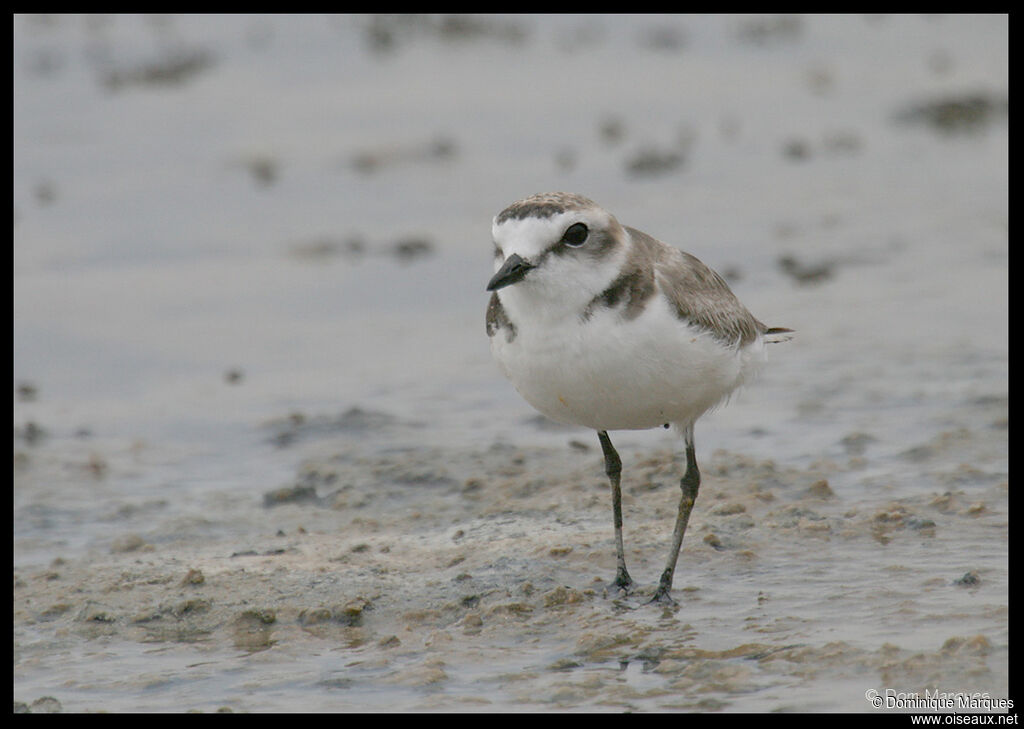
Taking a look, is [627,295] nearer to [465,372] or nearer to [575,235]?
[575,235]

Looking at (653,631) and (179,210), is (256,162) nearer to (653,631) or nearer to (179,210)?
(179,210)

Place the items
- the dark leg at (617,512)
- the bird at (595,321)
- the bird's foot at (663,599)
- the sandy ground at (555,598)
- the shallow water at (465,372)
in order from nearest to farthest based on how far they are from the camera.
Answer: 1. the sandy ground at (555,598)
2. the bird at (595,321)
3. the shallow water at (465,372)
4. the bird's foot at (663,599)
5. the dark leg at (617,512)

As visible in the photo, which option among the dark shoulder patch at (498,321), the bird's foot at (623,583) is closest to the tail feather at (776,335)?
the bird's foot at (623,583)

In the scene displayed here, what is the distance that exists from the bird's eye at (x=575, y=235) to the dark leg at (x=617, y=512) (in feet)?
3.85

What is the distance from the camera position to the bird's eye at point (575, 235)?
19.0 ft

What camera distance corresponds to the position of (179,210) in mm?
14289

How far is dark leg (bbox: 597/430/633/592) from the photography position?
661 centimetres

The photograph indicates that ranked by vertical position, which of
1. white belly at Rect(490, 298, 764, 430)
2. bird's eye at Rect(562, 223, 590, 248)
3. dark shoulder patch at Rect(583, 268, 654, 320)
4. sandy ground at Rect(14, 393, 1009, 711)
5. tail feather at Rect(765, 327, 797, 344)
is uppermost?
bird's eye at Rect(562, 223, 590, 248)

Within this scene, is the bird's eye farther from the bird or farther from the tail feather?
the tail feather

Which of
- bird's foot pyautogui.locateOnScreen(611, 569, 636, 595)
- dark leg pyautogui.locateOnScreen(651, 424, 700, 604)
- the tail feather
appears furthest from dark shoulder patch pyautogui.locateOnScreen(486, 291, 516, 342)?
the tail feather

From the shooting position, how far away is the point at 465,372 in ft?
35.4

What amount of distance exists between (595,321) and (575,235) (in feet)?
1.11

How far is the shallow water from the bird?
940 mm

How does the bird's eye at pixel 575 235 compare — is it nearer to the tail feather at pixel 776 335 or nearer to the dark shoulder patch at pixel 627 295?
the dark shoulder patch at pixel 627 295
